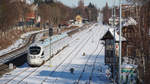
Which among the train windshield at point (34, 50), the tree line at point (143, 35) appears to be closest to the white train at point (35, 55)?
the train windshield at point (34, 50)

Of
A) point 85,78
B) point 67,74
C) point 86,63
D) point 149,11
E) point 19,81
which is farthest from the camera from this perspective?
point 86,63

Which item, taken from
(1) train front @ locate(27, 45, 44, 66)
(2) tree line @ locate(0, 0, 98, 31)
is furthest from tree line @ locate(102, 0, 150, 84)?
(2) tree line @ locate(0, 0, 98, 31)

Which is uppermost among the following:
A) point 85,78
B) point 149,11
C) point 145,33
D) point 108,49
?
point 149,11

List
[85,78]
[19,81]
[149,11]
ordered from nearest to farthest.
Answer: [149,11] < [19,81] < [85,78]

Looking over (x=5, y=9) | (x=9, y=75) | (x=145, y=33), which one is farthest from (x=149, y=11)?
(x=5, y=9)

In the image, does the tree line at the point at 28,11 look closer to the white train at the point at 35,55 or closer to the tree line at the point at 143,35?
the white train at the point at 35,55

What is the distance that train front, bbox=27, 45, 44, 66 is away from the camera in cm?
3073

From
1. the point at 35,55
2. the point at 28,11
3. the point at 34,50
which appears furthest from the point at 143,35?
the point at 28,11

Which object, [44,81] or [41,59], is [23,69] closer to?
[41,59]

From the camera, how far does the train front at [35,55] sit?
3073cm

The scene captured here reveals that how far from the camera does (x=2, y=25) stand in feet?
194

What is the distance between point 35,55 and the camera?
101 ft

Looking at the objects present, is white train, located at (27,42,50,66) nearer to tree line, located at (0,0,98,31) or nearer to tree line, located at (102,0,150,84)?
tree line, located at (102,0,150,84)

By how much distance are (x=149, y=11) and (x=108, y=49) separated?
371 inches
